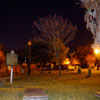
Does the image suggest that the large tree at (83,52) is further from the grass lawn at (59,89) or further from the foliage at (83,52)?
the grass lawn at (59,89)

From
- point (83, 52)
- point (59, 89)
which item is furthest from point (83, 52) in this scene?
point (59, 89)

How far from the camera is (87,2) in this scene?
927 cm

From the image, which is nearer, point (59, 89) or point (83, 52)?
point (59, 89)

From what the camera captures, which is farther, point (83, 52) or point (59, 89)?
point (83, 52)

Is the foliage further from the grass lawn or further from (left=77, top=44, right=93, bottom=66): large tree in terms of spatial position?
the grass lawn

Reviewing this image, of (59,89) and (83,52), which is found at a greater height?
(83,52)

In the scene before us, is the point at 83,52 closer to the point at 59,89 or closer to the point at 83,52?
the point at 83,52

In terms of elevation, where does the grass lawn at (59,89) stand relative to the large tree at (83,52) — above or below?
below

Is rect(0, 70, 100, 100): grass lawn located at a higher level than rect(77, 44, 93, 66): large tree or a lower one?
lower

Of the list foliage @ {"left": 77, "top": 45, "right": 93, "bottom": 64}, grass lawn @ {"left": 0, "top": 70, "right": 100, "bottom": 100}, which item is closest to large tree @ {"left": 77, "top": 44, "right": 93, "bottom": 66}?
foliage @ {"left": 77, "top": 45, "right": 93, "bottom": 64}

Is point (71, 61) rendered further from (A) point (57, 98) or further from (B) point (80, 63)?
(A) point (57, 98)

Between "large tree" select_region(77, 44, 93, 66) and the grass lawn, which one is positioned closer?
the grass lawn

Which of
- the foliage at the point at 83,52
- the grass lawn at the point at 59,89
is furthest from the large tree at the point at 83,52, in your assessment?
the grass lawn at the point at 59,89

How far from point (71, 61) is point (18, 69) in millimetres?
36584
